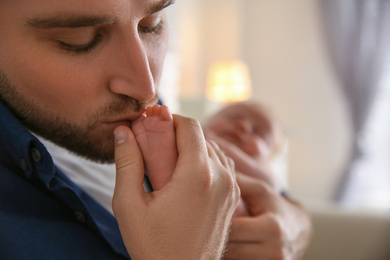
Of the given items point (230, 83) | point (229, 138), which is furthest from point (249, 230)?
point (230, 83)

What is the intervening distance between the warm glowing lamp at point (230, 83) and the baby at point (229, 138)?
A: 5.01 feet

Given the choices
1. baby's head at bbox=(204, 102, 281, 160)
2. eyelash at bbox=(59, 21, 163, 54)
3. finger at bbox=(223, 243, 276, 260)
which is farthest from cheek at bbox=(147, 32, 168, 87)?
baby's head at bbox=(204, 102, 281, 160)

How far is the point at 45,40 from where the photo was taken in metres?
0.61

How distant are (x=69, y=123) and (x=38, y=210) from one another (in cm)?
15

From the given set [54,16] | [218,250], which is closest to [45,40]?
[54,16]

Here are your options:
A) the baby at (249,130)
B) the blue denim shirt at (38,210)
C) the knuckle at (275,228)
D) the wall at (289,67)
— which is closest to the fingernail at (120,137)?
the blue denim shirt at (38,210)

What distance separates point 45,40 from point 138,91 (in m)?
0.16

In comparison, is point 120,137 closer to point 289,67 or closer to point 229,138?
point 229,138

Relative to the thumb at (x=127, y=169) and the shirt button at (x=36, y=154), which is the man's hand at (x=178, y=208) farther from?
the shirt button at (x=36, y=154)

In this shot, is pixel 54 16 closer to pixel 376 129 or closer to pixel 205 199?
pixel 205 199

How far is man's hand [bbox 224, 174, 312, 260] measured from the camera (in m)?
0.80

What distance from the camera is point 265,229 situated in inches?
33.2

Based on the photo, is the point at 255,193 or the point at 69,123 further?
the point at 255,193

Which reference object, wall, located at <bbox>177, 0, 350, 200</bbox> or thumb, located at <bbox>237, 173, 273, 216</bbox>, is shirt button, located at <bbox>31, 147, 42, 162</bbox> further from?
wall, located at <bbox>177, 0, 350, 200</bbox>
